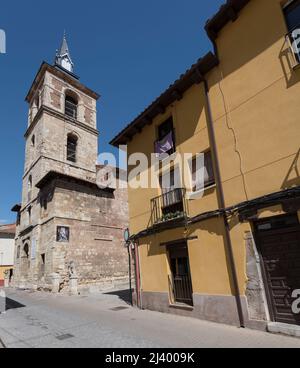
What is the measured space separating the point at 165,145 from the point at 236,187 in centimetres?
343

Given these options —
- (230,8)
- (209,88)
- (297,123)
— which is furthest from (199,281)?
(230,8)

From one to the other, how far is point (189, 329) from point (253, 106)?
559 centimetres

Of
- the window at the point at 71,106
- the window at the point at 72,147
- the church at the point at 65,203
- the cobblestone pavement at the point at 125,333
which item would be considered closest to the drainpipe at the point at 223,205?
the cobblestone pavement at the point at 125,333

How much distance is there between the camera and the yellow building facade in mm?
5766

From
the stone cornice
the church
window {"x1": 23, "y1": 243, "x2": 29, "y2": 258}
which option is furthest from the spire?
window {"x1": 23, "y1": 243, "x2": 29, "y2": 258}

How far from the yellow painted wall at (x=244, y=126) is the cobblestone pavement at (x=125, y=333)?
1.08 m

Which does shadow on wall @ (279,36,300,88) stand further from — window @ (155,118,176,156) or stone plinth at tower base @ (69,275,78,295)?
stone plinth at tower base @ (69,275,78,295)

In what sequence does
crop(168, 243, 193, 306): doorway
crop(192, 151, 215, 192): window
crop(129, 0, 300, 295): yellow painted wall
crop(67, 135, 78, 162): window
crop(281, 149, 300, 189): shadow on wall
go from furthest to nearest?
crop(67, 135, 78, 162): window, crop(168, 243, 193, 306): doorway, crop(192, 151, 215, 192): window, crop(129, 0, 300, 295): yellow painted wall, crop(281, 149, 300, 189): shadow on wall

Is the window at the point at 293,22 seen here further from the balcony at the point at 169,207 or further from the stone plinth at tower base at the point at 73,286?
the stone plinth at tower base at the point at 73,286

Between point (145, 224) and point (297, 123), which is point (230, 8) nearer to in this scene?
point (297, 123)

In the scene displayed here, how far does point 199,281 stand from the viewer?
7.39 meters

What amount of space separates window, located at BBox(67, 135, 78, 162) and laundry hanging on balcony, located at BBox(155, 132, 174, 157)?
1460cm

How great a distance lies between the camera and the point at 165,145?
9.36 meters

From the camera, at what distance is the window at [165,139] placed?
922 centimetres
